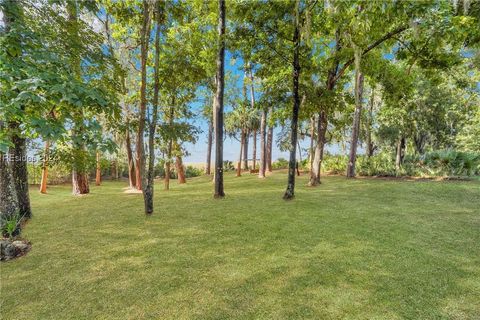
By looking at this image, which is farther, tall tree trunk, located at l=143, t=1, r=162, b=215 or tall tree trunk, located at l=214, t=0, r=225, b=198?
tall tree trunk, located at l=214, t=0, r=225, b=198

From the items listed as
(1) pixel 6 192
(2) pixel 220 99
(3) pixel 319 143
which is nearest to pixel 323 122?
(3) pixel 319 143

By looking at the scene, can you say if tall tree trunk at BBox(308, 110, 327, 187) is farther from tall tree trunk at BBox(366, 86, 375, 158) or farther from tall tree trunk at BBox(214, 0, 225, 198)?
tall tree trunk at BBox(366, 86, 375, 158)

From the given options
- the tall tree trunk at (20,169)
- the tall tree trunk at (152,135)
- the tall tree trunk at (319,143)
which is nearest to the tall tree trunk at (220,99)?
the tall tree trunk at (152,135)

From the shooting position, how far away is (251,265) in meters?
4.43

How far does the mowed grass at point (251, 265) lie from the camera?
3.32 meters

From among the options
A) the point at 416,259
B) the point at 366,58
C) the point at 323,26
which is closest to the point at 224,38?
the point at 323,26

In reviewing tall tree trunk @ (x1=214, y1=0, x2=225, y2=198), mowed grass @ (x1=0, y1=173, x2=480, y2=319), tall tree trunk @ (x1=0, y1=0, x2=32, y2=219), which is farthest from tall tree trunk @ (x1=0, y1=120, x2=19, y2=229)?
tall tree trunk @ (x1=214, y1=0, x2=225, y2=198)

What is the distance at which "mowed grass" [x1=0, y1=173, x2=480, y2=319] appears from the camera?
3.32 meters

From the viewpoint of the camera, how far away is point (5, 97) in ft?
10.7

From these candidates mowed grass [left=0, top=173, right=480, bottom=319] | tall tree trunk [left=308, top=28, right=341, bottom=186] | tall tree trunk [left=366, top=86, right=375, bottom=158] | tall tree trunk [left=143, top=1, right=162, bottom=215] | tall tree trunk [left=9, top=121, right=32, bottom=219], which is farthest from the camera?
tall tree trunk [left=366, top=86, right=375, bottom=158]

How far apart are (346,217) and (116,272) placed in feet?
19.3

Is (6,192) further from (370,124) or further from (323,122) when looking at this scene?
(370,124)

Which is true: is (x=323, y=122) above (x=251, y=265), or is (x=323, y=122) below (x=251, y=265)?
above

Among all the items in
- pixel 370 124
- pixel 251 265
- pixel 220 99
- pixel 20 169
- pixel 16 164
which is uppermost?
pixel 370 124
